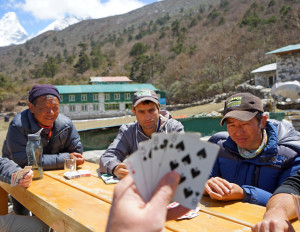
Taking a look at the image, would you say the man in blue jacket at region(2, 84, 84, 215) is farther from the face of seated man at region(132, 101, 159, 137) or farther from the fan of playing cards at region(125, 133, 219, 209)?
the fan of playing cards at region(125, 133, 219, 209)

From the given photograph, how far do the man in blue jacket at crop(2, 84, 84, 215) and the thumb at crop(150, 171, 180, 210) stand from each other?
87.9 inches

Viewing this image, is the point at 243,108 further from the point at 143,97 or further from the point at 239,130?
the point at 143,97

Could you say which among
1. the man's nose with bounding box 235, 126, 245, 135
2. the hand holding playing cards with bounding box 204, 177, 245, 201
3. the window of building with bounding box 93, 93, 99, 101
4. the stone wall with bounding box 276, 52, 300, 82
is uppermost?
the stone wall with bounding box 276, 52, 300, 82

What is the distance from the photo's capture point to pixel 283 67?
23344 mm

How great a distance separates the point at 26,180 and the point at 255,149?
1.85 meters

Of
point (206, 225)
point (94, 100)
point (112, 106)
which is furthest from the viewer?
point (112, 106)

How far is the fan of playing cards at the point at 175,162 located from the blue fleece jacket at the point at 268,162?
1266 millimetres

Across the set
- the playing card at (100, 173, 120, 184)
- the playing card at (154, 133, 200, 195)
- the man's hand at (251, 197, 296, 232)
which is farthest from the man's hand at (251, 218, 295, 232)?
the playing card at (100, 173, 120, 184)

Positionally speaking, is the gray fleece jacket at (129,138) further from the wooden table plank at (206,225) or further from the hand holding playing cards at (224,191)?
the wooden table plank at (206,225)

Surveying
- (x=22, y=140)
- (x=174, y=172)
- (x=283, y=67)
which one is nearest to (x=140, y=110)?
(x=22, y=140)

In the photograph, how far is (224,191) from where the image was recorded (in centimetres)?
161

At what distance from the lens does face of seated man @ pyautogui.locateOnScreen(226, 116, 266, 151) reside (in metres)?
1.96

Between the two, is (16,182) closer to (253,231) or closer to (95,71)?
(253,231)

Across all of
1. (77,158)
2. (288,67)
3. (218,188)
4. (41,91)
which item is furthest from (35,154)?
(288,67)
